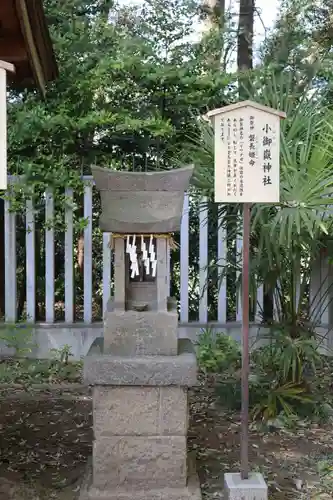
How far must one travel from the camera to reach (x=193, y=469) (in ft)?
12.0

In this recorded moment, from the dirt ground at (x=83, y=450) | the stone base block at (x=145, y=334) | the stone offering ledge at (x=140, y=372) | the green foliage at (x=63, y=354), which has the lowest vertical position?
the dirt ground at (x=83, y=450)

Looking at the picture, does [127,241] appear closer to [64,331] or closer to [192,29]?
[64,331]

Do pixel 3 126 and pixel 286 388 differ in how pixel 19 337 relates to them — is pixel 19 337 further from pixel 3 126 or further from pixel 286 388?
pixel 3 126

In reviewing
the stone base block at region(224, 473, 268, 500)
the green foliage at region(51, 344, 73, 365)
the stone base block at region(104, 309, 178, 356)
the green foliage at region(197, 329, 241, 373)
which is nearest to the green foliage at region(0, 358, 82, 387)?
the green foliage at region(51, 344, 73, 365)

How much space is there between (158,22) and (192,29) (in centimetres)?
47

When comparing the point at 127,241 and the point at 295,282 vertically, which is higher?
the point at 127,241

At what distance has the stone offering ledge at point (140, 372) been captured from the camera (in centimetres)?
326

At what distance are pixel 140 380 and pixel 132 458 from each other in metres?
0.48

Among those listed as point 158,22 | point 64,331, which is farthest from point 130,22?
point 64,331

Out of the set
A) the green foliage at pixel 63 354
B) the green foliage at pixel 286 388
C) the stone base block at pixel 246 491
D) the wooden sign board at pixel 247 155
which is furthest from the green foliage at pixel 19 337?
the wooden sign board at pixel 247 155

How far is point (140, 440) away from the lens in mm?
3330

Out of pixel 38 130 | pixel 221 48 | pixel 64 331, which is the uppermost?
pixel 221 48

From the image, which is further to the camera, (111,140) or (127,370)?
(111,140)

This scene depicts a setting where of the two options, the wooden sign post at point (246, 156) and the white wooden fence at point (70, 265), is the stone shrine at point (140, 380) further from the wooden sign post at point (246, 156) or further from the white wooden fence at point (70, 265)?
the white wooden fence at point (70, 265)
